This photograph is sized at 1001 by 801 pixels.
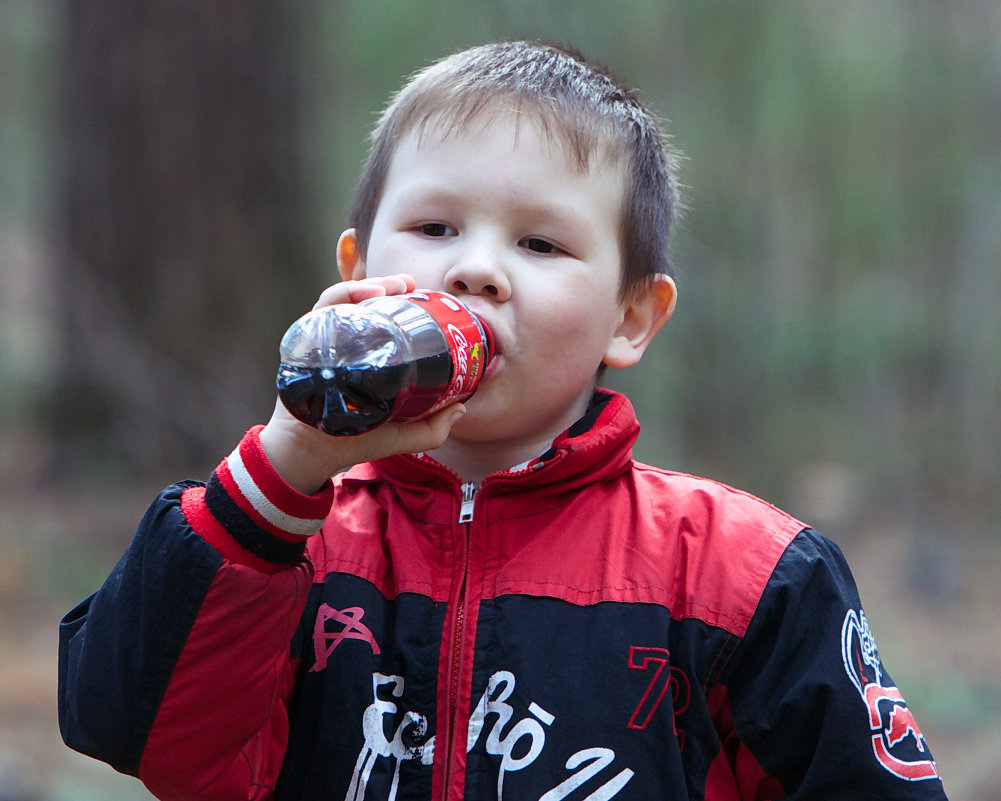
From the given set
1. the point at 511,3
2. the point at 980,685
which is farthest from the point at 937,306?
the point at 511,3

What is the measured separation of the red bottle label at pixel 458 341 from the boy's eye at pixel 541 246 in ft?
0.65

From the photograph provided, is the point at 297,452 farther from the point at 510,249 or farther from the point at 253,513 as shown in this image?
the point at 510,249

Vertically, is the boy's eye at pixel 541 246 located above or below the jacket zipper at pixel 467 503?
above

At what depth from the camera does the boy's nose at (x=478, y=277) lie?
1735 mm

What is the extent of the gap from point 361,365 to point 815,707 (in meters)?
0.81

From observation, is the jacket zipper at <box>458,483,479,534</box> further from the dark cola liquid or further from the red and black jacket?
the dark cola liquid

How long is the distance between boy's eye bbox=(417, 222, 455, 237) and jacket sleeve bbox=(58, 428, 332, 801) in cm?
45

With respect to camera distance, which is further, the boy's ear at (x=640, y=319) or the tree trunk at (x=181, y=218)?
the tree trunk at (x=181, y=218)

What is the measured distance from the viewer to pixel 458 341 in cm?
160

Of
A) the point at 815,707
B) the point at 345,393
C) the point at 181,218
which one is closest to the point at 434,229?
the point at 345,393

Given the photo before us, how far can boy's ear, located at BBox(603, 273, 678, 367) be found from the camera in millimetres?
2018

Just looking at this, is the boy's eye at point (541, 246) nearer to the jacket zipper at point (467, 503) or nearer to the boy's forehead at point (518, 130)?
the boy's forehead at point (518, 130)

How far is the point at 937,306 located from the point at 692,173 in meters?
1.91

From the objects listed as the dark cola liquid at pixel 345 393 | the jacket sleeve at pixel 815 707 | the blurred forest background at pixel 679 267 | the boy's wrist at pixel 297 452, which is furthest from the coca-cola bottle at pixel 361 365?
the blurred forest background at pixel 679 267
